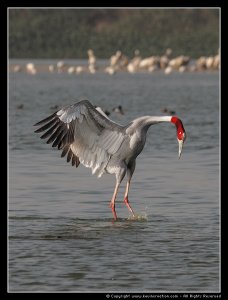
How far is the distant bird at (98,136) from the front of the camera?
12.2 meters

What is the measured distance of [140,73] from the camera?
5988cm

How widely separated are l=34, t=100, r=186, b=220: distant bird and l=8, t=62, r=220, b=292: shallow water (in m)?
0.57

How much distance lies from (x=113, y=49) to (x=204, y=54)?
227 inches

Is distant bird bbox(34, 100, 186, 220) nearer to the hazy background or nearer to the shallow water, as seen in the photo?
the shallow water

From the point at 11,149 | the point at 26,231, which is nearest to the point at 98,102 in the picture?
the point at 11,149

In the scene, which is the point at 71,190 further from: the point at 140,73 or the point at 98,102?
the point at 140,73

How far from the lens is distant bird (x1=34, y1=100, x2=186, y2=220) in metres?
12.2

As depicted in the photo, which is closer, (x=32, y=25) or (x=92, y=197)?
(x=92, y=197)

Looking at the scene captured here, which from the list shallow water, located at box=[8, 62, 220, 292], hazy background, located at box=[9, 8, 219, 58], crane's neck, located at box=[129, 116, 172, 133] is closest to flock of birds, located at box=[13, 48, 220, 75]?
hazy background, located at box=[9, 8, 219, 58]

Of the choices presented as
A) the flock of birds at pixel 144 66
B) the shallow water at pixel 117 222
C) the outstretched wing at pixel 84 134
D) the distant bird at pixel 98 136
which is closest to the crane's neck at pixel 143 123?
the distant bird at pixel 98 136

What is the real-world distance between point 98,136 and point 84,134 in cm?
15

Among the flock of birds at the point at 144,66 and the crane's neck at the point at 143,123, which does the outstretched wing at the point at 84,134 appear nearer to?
the crane's neck at the point at 143,123

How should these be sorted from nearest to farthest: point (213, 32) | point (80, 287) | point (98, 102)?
point (80, 287) → point (98, 102) → point (213, 32)

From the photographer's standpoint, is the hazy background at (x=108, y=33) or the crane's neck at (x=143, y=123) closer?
the crane's neck at (x=143, y=123)
